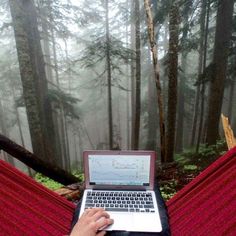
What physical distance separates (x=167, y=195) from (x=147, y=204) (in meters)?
2.55

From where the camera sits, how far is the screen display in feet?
7.23

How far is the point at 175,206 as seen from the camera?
1897 mm

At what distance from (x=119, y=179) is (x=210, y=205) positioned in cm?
86

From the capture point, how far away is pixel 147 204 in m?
2.04

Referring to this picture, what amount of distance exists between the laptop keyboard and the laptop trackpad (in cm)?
6

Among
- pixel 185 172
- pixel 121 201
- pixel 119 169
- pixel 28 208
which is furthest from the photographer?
pixel 185 172

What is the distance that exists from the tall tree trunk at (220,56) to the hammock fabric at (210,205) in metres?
6.86

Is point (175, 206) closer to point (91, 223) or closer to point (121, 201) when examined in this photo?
point (121, 201)

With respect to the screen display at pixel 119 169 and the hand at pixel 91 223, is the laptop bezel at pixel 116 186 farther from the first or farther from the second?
the hand at pixel 91 223

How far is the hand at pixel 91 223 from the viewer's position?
5.01 ft

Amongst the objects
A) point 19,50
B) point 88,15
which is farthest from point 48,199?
point 88,15

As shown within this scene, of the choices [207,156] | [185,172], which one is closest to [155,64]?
[185,172]

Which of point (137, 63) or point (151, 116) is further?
point (151, 116)

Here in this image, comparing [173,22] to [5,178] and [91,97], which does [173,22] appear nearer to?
[5,178]
